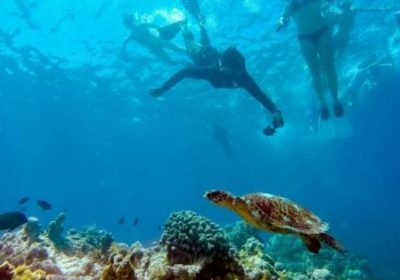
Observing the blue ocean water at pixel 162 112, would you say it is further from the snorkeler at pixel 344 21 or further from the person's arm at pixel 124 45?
the snorkeler at pixel 344 21

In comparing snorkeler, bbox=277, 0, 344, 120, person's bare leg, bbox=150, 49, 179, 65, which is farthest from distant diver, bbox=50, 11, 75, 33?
snorkeler, bbox=277, 0, 344, 120

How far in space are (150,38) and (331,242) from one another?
21.9 meters

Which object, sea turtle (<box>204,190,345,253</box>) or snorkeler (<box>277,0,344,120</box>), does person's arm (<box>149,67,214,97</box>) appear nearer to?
snorkeler (<box>277,0,344,120</box>)

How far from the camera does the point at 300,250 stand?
13719 mm

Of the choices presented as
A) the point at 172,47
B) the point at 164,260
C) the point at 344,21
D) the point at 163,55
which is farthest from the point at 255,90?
the point at 163,55

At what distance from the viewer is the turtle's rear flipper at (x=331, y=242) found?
2.96 metres

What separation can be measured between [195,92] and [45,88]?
12.8m

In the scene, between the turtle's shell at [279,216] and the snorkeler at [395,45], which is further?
the snorkeler at [395,45]

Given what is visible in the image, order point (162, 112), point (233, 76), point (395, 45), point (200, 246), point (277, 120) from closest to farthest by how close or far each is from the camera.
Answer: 1. point (200, 246)
2. point (277, 120)
3. point (233, 76)
4. point (395, 45)
5. point (162, 112)

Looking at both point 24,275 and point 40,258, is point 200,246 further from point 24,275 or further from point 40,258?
point 40,258

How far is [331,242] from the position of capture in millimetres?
3018

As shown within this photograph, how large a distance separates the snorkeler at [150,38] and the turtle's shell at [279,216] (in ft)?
59.8

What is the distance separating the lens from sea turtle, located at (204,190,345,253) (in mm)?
2996

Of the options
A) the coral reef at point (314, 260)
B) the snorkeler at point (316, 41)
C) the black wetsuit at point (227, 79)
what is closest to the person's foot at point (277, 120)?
the black wetsuit at point (227, 79)
